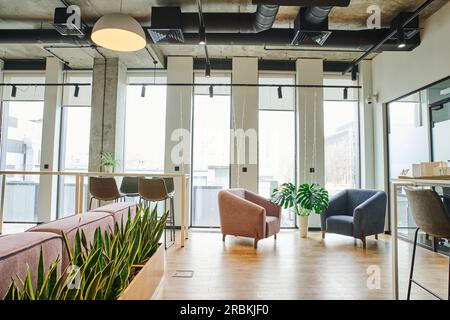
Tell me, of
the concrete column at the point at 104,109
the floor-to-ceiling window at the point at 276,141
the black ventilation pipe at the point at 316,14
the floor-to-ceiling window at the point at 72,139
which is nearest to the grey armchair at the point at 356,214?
the floor-to-ceiling window at the point at 276,141

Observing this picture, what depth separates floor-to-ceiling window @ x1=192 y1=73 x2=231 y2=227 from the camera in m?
5.75

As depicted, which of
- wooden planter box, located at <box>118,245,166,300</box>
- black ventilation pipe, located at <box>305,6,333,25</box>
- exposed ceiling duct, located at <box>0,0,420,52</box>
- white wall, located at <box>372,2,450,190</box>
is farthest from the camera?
white wall, located at <box>372,2,450,190</box>

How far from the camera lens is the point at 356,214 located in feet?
13.5

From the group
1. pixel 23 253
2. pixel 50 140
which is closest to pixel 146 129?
pixel 50 140

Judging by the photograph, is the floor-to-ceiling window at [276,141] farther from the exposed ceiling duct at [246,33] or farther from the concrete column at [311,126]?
the exposed ceiling duct at [246,33]

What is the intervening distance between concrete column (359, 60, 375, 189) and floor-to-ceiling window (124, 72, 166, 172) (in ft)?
14.4

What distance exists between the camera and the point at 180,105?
18.6 ft

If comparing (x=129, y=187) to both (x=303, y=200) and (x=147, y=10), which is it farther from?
(x=303, y=200)

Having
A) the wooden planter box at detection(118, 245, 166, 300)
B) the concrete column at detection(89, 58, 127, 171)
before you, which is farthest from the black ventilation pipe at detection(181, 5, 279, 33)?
the wooden planter box at detection(118, 245, 166, 300)

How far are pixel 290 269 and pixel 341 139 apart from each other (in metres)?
3.71

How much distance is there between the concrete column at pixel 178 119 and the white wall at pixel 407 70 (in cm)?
398

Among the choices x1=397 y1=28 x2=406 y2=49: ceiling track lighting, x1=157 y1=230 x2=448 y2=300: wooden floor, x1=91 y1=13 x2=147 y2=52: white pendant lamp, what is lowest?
x1=157 y1=230 x2=448 y2=300: wooden floor

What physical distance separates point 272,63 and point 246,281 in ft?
15.5

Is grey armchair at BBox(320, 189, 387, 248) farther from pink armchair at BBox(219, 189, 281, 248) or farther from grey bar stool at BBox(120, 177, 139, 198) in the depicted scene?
Result: grey bar stool at BBox(120, 177, 139, 198)
